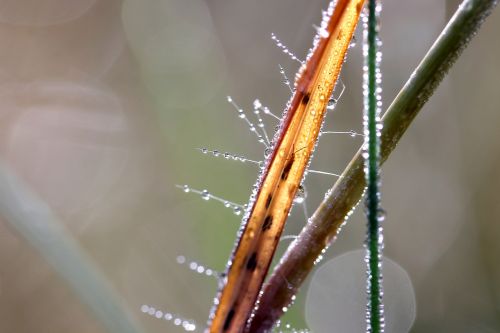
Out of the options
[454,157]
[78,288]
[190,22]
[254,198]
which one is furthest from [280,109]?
[254,198]

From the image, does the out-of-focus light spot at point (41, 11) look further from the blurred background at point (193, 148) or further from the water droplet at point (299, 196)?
the water droplet at point (299, 196)

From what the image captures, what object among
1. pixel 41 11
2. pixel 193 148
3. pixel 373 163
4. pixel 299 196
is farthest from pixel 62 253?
pixel 41 11

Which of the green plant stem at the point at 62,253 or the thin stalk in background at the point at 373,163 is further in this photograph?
the green plant stem at the point at 62,253

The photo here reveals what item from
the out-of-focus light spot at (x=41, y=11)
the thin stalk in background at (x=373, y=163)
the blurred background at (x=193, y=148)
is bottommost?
the thin stalk in background at (x=373, y=163)

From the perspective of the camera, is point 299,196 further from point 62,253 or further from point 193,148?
point 193,148

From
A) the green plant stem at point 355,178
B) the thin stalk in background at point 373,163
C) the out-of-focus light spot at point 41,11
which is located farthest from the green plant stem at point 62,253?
the out-of-focus light spot at point 41,11
